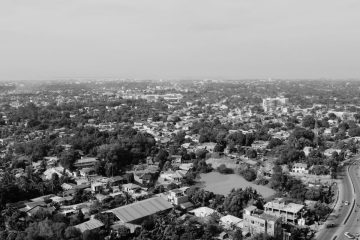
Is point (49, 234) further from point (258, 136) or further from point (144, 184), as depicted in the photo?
point (258, 136)

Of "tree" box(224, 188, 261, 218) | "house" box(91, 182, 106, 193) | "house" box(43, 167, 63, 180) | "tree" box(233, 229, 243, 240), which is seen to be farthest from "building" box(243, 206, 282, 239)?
"house" box(43, 167, 63, 180)

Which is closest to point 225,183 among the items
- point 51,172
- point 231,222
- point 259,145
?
point 231,222

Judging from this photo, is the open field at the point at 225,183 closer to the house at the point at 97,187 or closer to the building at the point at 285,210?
the building at the point at 285,210

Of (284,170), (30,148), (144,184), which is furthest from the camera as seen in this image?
(30,148)

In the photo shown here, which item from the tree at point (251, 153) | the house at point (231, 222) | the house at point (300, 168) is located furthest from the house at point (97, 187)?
the house at point (300, 168)

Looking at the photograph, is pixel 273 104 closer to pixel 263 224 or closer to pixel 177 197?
pixel 177 197

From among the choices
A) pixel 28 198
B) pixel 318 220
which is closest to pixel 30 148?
pixel 28 198

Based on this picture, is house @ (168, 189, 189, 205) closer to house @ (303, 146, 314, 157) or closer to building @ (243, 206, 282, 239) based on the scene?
building @ (243, 206, 282, 239)
